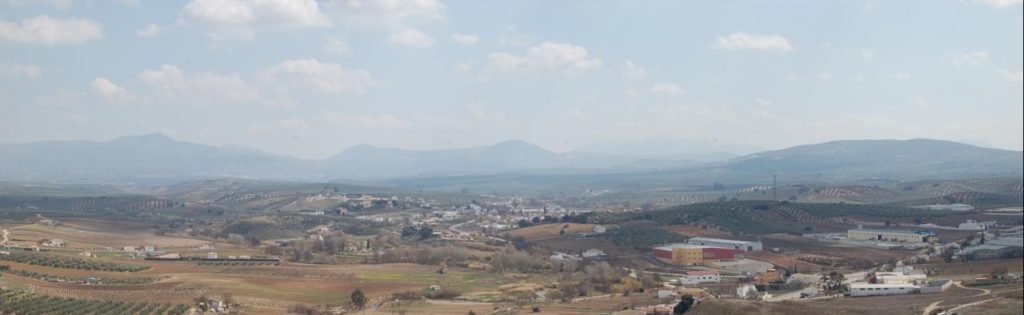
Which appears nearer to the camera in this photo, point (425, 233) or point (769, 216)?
point (769, 216)

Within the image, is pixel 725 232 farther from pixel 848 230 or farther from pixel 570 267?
pixel 570 267

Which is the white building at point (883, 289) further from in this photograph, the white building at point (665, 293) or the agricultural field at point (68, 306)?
the agricultural field at point (68, 306)

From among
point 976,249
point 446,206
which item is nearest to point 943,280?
point 976,249

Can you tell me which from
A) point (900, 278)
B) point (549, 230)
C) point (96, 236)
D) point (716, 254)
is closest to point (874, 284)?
point (900, 278)

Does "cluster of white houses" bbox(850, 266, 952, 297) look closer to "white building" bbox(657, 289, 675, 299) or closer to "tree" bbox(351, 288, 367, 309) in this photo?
"white building" bbox(657, 289, 675, 299)

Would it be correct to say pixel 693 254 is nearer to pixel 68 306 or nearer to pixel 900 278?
Answer: pixel 900 278

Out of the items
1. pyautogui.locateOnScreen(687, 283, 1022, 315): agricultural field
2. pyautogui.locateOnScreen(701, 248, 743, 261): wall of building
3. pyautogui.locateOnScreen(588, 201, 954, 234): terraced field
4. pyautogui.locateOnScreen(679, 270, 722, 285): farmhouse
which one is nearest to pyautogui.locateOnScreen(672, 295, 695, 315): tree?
pyautogui.locateOnScreen(687, 283, 1022, 315): agricultural field
